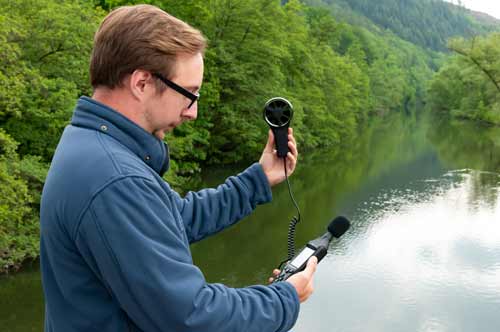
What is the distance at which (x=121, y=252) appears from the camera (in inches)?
53.3

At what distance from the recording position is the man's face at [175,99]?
1586 millimetres

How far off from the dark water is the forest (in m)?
1.80

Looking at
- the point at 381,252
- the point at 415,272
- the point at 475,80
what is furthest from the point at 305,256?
the point at 475,80

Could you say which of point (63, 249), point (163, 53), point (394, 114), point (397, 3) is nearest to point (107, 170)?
point (63, 249)

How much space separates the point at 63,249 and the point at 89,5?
49.4ft

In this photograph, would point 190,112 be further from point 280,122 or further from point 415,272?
point 415,272

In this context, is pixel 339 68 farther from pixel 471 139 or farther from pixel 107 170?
pixel 107 170

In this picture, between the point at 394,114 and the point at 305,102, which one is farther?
the point at 394,114

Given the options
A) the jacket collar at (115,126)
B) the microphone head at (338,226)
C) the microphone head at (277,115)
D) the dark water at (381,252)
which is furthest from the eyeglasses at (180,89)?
the dark water at (381,252)

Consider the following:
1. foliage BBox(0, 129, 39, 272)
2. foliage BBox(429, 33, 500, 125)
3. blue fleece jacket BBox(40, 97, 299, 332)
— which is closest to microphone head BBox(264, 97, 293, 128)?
blue fleece jacket BBox(40, 97, 299, 332)

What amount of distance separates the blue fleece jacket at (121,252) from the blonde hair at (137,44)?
12 cm

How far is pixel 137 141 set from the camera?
61.4 inches

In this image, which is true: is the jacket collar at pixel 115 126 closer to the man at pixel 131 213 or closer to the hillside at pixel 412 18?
the man at pixel 131 213

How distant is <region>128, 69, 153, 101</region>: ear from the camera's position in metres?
1.52
